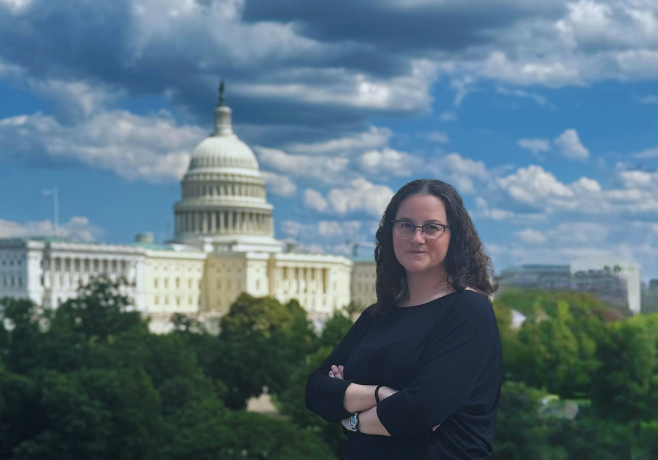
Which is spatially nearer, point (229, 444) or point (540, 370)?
point (229, 444)

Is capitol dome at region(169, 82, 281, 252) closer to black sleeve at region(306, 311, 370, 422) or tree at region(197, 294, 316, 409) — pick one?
tree at region(197, 294, 316, 409)

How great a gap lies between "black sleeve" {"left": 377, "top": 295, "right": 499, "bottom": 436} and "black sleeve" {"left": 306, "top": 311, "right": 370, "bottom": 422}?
416 mm

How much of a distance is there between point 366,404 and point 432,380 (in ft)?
1.80

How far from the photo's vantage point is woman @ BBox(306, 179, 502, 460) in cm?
576

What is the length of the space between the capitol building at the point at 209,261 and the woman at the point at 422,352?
4600 inches

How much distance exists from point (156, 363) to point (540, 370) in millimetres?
26695

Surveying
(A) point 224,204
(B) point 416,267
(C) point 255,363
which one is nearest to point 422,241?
(B) point 416,267

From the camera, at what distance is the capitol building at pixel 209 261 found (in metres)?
139

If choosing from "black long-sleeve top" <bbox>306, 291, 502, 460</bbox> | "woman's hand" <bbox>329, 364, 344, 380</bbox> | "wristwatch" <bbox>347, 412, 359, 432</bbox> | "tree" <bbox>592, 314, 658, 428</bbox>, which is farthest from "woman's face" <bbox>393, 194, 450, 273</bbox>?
"tree" <bbox>592, 314, 658, 428</bbox>

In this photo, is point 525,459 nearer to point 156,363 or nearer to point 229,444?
point 229,444

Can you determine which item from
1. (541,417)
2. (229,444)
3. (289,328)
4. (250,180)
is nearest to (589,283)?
(541,417)

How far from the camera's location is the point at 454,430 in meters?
5.94

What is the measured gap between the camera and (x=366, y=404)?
6078 millimetres

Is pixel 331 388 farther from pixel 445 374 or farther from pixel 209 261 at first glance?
pixel 209 261
